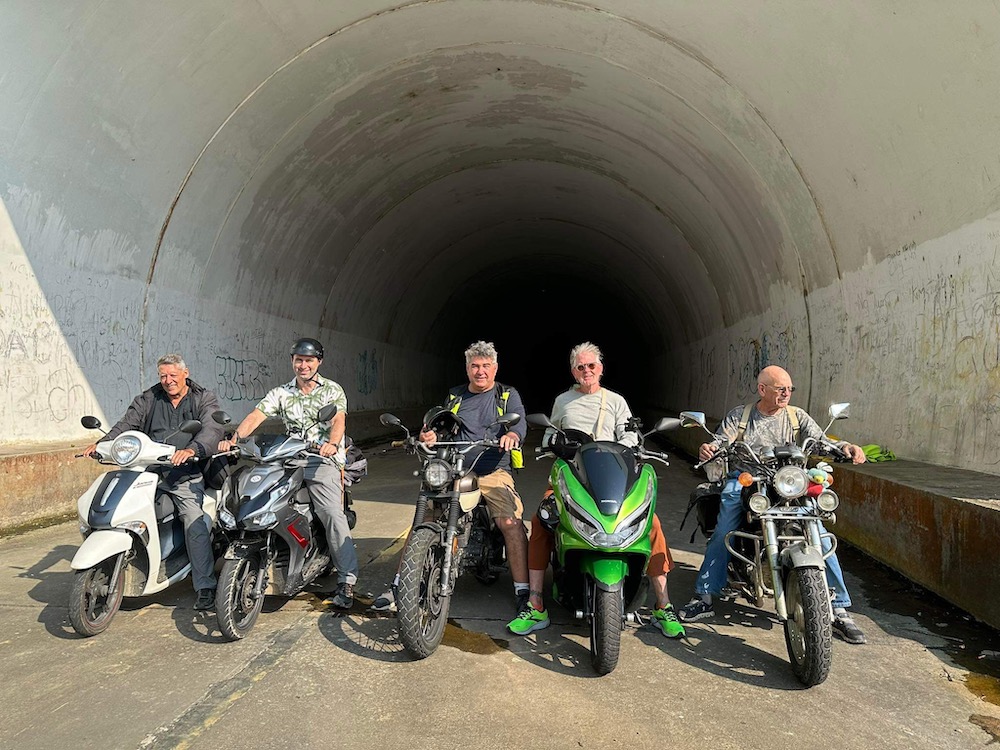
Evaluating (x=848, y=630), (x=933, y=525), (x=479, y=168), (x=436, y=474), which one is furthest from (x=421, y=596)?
(x=479, y=168)

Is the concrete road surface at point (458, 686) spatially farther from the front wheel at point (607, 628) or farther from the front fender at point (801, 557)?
the front fender at point (801, 557)

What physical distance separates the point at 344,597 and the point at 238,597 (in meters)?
0.72

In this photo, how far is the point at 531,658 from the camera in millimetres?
3920

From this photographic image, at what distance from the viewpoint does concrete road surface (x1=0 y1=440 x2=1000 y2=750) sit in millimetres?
3047

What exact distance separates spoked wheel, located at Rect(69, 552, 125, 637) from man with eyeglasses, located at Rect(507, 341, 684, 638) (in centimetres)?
223

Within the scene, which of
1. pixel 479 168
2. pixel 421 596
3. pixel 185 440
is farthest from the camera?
pixel 479 168

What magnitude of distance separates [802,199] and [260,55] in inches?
241

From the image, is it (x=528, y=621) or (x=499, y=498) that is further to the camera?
(x=499, y=498)

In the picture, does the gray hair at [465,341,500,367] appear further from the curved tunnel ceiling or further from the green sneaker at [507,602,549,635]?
the curved tunnel ceiling

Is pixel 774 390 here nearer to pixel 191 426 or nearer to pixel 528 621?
pixel 528 621

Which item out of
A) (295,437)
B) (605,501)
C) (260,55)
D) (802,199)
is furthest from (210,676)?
(802,199)

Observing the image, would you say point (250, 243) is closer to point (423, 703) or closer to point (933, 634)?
point (423, 703)

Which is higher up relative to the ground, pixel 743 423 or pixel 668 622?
pixel 743 423

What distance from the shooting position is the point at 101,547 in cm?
410
